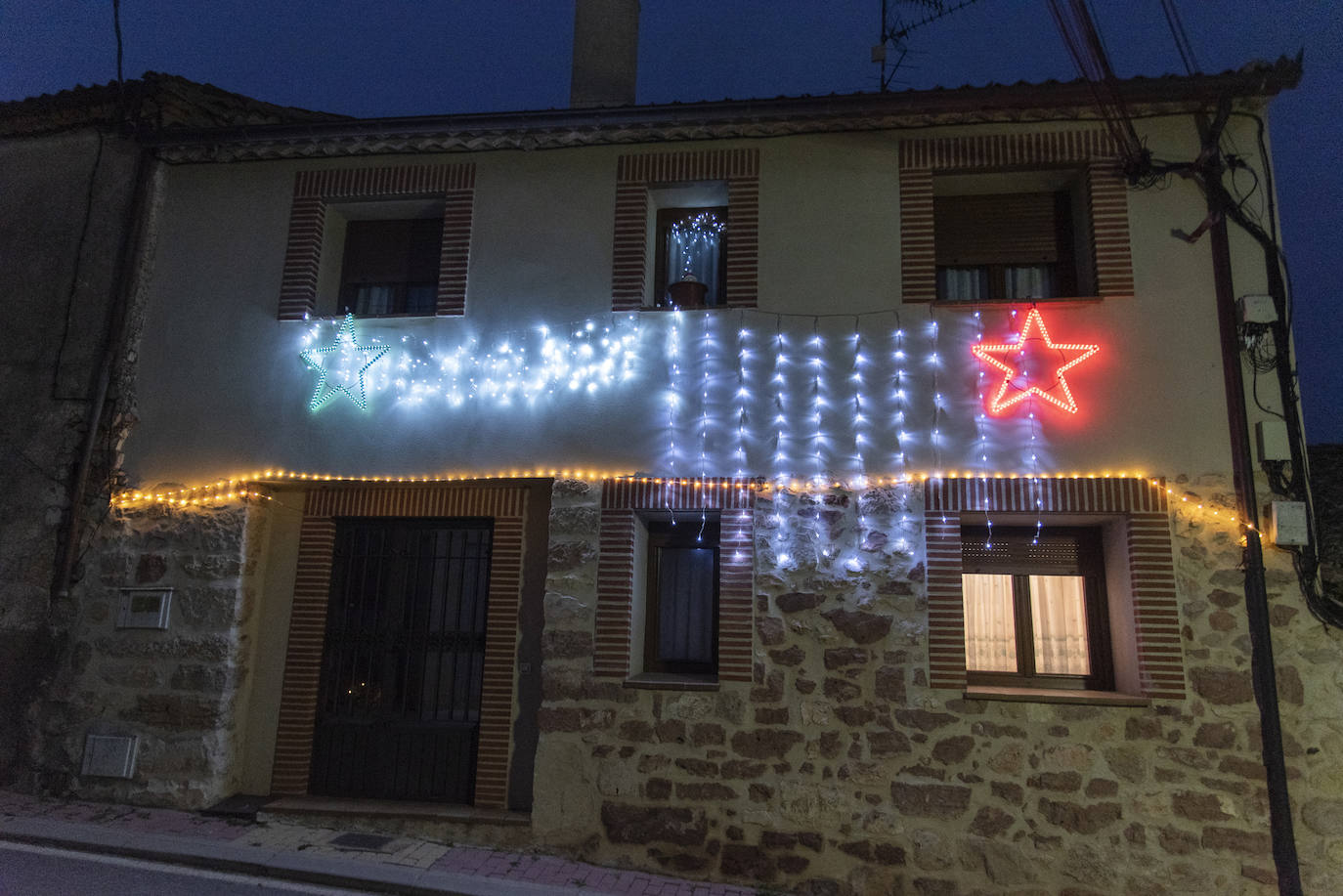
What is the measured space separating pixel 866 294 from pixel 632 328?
179 cm

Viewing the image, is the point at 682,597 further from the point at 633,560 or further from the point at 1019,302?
the point at 1019,302

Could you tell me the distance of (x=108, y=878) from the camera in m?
4.95

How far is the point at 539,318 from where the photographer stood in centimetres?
655

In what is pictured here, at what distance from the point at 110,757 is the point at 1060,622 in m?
7.10

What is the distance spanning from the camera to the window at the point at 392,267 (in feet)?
23.9

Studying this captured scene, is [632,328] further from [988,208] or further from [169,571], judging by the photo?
[169,571]

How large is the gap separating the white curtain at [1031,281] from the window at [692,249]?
7.39 feet

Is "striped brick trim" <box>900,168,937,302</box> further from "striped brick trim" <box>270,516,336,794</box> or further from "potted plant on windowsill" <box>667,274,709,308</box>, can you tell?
"striped brick trim" <box>270,516,336,794</box>

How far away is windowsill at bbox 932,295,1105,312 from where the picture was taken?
233 inches

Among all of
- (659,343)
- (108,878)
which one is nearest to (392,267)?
(659,343)

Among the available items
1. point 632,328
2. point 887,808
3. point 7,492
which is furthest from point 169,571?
point 887,808

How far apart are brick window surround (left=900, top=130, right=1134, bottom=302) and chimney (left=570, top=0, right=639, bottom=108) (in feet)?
10.5

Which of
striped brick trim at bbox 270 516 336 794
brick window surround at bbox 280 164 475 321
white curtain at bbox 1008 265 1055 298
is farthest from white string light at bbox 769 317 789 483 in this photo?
striped brick trim at bbox 270 516 336 794

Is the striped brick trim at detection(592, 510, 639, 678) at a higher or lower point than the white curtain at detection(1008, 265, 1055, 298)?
lower
